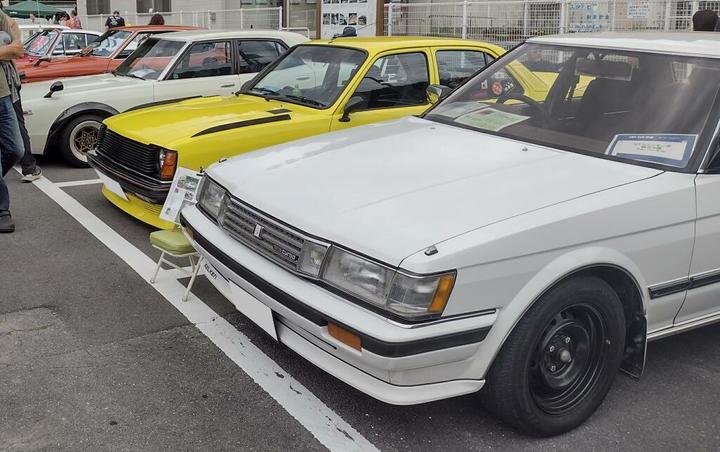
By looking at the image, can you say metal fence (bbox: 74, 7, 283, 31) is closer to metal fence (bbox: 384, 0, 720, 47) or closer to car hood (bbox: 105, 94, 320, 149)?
metal fence (bbox: 384, 0, 720, 47)

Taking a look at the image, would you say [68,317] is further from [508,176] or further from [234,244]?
[508,176]

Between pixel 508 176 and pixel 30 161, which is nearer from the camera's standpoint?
pixel 508 176

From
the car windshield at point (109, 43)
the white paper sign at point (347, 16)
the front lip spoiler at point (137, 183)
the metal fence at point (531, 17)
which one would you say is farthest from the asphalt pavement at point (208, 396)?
the white paper sign at point (347, 16)

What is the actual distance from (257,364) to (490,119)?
6.02 ft

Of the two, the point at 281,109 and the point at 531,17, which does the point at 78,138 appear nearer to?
the point at 281,109

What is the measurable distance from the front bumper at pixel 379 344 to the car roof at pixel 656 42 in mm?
1914

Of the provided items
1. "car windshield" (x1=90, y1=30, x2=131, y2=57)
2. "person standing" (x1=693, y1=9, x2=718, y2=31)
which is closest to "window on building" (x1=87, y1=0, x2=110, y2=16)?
"car windshield" (x1=90, y1=30, x2=131, y2=57)

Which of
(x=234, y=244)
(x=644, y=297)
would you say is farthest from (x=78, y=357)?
(x=644, y=297)

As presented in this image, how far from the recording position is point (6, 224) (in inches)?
224

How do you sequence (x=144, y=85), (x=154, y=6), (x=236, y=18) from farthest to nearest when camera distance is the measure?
(x=154, y=6) < (x=236, y=18) < (x=144, y=85)

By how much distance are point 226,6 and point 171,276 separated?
24.0 meters

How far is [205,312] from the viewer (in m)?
4.24

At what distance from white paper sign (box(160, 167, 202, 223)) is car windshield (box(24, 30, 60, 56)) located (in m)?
8.56

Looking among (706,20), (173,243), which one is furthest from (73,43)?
(706,20)
